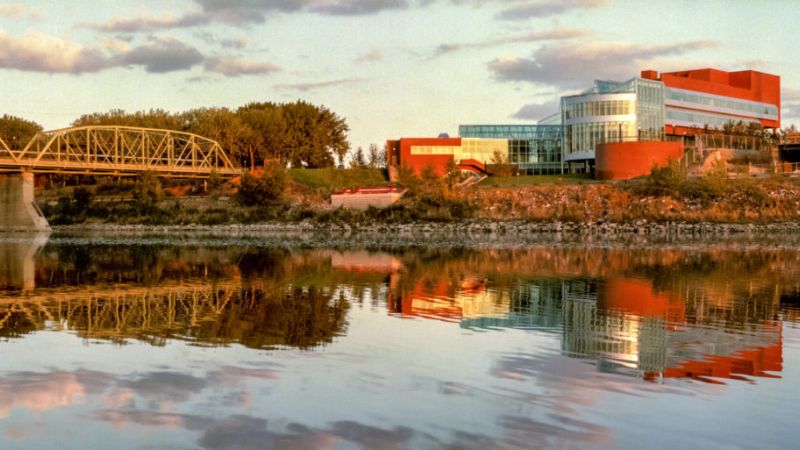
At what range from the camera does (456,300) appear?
101 ft

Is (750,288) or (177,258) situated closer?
(750,288)

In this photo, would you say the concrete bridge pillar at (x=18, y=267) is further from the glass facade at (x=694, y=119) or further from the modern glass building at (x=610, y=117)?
the glass facade at (x=694, y=119)

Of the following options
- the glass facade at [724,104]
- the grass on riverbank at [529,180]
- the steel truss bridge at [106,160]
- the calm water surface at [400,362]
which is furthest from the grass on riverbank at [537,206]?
the calm water surface at [400,362]

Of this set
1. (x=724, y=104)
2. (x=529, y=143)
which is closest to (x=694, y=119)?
(x=724, y=104)

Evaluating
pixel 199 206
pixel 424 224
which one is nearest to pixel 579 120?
pixel 424 224

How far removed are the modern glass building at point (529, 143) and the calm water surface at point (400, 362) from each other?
324ft

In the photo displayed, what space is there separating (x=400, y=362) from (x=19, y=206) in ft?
326

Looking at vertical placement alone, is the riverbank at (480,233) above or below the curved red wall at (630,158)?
below

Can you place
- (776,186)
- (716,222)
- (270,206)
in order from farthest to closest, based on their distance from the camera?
(270,206) → (776,186) → (716,222)

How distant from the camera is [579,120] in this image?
12575 cm

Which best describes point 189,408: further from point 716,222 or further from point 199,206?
point 199,206

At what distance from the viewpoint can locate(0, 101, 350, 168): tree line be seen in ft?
435

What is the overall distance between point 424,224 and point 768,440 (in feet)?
262

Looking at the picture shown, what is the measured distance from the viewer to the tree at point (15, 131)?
460 ft
